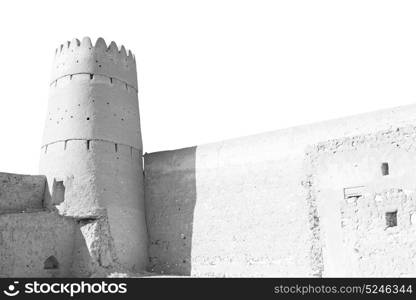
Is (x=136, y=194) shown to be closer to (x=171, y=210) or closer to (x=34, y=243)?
(x=171, y=210)

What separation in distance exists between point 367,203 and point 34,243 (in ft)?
38.4

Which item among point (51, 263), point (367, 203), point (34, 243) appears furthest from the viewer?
point (51, 263)

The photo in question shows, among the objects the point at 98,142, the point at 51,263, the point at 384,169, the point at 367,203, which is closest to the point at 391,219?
the point at 367,203

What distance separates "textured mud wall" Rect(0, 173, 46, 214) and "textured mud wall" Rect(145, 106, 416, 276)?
3.80m

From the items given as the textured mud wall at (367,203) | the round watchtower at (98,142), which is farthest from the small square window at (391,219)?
the round watchtower at (98,142)

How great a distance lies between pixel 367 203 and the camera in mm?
7848

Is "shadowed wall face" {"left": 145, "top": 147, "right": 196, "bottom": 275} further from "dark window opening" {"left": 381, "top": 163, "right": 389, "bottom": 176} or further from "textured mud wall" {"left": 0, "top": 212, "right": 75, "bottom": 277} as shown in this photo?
"dark window opening" {"left": 381, "top": 163, "right": 389, "bottom": 176}

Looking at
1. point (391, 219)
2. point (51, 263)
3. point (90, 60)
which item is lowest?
point (51, 263)

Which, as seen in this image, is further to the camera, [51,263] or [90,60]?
[90,60]

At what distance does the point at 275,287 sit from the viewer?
7.11 m

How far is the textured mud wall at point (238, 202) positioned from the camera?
1612cm

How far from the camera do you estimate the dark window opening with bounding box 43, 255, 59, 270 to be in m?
17.2

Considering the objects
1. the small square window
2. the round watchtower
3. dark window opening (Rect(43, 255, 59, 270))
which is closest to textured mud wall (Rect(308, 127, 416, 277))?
the small square window

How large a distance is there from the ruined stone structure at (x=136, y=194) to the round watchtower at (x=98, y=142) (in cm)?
4
